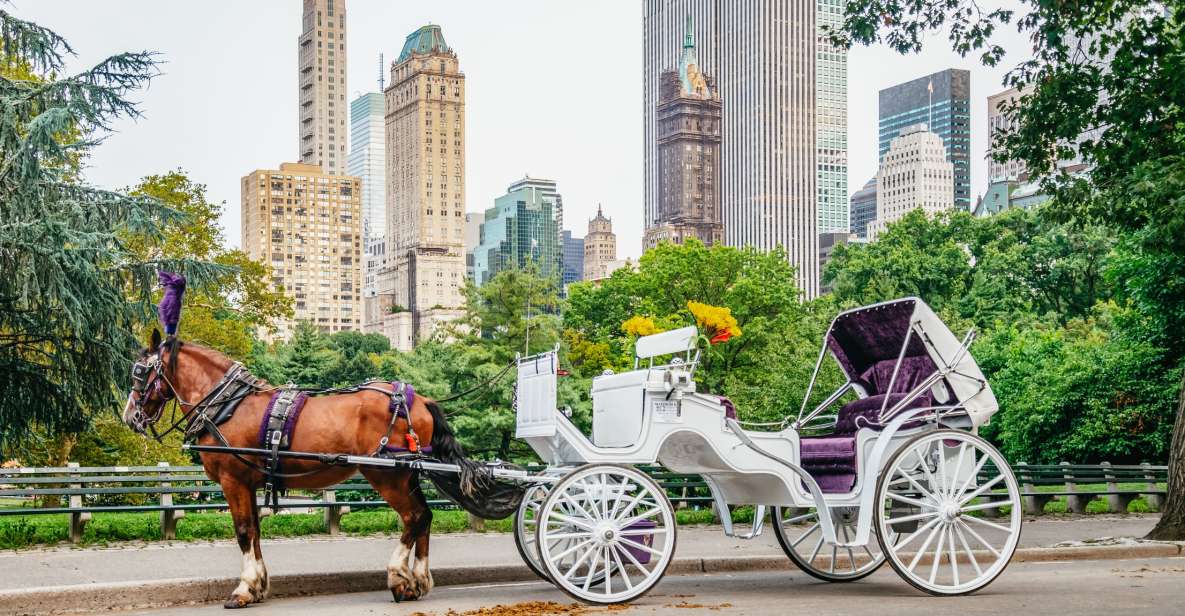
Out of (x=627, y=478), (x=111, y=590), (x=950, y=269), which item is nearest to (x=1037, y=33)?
(x=627, y=478)

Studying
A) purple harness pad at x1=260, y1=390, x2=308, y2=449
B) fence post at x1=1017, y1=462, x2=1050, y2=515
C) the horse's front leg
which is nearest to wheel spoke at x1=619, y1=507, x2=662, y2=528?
purple harness pad at x1=260, y1=390, x2=308, y2=449

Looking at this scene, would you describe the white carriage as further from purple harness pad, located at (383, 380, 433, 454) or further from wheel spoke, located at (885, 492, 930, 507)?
purple harness pad, located at (383, 380, 433, 454)

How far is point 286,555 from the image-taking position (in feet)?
46.4

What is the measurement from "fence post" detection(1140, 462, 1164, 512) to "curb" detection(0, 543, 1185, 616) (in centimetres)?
1134

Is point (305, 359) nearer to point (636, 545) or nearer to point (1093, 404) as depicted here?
point (1093, 404)

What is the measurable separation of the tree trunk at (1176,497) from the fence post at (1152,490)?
866 centimetres

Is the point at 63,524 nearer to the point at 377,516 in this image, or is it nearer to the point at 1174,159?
the point at 377,516

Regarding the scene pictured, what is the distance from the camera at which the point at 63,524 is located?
16.9 meters

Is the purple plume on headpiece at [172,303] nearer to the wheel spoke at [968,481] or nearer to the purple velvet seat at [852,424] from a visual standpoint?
the purple velvet seat at [852,424]

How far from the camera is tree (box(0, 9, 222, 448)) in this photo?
1755cm

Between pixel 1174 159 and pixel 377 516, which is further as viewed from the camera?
pixel 377 516

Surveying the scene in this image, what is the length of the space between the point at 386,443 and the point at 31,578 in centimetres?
375

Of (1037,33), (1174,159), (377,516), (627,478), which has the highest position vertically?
(1037,33)

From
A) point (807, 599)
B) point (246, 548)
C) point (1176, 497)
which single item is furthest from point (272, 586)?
point (1176, 497)
